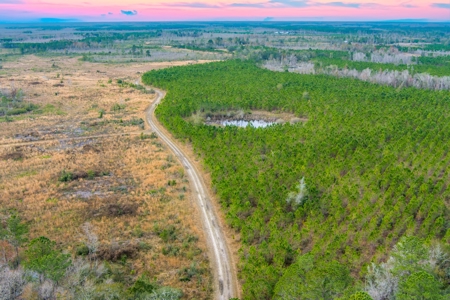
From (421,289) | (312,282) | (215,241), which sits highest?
(421,289)

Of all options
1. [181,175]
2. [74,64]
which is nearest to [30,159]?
[181,175]

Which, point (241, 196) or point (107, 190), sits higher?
point (241, 196)

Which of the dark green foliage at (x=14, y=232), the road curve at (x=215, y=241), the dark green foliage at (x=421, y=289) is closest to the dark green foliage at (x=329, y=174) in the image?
the road curve at (x=215, y=241)

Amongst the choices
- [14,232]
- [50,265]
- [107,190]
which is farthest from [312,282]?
[107,190]

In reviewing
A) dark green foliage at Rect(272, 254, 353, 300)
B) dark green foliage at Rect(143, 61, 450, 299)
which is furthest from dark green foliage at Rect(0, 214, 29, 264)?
dark green foliage at Rect(272, 254, 353, 300)

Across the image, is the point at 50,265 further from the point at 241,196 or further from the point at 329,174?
the point at 329,174

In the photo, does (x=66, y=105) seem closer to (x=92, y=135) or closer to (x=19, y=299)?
(x=92, y=135)

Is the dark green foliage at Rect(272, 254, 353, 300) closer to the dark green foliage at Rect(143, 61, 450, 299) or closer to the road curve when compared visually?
the dark green foliage at Rect(143, 61, 450, 299)
